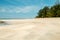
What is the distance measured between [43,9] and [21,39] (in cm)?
3217

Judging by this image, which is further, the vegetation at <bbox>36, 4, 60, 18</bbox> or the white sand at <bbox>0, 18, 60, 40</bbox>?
the vegetation at <bbox>36, 4, 60, 18</bbox>

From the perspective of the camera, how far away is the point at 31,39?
5.34 m

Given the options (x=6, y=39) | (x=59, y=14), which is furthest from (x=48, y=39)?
(x=59, y=14)

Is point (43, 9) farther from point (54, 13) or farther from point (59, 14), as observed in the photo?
point (59, 14)

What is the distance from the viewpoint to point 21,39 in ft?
17.5

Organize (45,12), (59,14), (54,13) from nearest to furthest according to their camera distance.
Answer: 1. (59,14)
2. (54,13)
3. (45,12)

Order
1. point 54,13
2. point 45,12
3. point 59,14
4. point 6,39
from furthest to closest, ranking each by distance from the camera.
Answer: point 45,12 < point 54,13 < point 59,14 < point 6,39

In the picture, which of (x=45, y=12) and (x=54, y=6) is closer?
(x=54, y=6)

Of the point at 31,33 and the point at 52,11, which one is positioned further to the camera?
the point at 52,11

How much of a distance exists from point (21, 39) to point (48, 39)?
108cm

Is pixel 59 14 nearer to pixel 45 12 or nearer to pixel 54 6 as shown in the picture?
pixel 54 6

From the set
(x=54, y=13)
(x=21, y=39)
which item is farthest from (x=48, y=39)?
(x=54, y=13)

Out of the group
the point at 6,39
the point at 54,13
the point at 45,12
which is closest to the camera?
the point at 6,39

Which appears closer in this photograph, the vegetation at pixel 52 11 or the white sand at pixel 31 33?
the white sand at pixel 31 33
